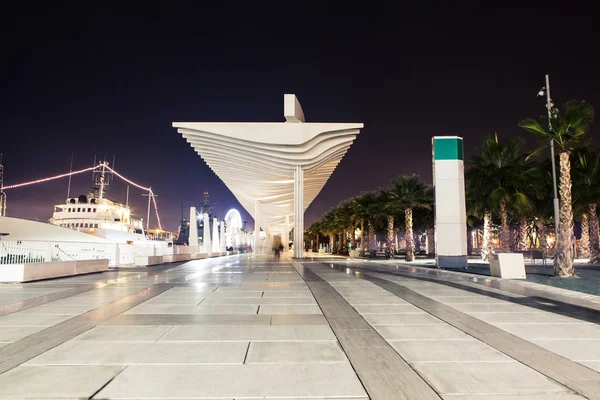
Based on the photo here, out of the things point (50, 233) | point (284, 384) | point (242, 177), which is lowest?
point (284, 384)

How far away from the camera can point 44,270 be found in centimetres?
1537

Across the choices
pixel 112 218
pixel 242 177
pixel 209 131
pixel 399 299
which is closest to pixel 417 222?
pixel 242 177

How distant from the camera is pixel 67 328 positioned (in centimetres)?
663

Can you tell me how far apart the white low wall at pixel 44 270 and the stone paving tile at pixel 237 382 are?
39.2ft

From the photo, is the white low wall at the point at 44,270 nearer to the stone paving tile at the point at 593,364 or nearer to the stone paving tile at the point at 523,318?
the stone paving tile at the point at 523,318

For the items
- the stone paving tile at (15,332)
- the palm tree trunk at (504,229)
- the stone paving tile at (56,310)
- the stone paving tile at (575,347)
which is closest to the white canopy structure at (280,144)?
the palm tree trunk at (504,229)

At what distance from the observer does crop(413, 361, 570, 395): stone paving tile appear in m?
3.86

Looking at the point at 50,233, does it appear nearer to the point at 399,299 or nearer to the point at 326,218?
the point at 399,299

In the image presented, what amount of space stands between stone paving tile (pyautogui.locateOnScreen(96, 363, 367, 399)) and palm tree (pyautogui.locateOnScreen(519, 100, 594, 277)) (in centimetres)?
1556

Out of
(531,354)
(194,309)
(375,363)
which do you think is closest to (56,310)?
(194,309)

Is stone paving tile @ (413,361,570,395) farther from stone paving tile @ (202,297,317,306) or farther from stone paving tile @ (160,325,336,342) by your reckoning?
stone paving tile @ (202,297,317,306)

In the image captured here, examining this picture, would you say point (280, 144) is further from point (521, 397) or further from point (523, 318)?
point (521, 397)

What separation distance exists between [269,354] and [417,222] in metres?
45.6

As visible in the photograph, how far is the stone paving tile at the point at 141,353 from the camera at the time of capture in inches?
188
